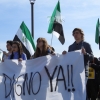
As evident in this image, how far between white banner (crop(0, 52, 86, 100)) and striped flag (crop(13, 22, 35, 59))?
2884 millimetres

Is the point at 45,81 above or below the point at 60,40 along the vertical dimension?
below

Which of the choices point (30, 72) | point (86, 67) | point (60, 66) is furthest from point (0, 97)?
point (86, 67)

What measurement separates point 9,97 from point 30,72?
66cm

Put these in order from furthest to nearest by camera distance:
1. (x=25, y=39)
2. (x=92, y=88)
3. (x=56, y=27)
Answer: (x=25, y=39), (x=56, y=27), (x=92, y=88)

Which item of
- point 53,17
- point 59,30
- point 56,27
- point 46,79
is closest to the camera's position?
point 46,79

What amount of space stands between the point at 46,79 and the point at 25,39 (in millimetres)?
3708

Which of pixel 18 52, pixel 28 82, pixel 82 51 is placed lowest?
pixel 28 82

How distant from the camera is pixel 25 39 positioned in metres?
10.6

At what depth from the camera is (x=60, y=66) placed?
7.02 m

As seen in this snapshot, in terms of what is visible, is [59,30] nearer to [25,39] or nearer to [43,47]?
[25,39]

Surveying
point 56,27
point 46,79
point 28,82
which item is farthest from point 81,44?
point 56,27

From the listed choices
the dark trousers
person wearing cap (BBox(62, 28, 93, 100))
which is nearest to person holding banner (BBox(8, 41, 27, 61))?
person wearing cap (BBox(62, 28, 93, 100))

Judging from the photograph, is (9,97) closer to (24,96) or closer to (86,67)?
(24,96)

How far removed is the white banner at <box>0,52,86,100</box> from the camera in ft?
22.3
